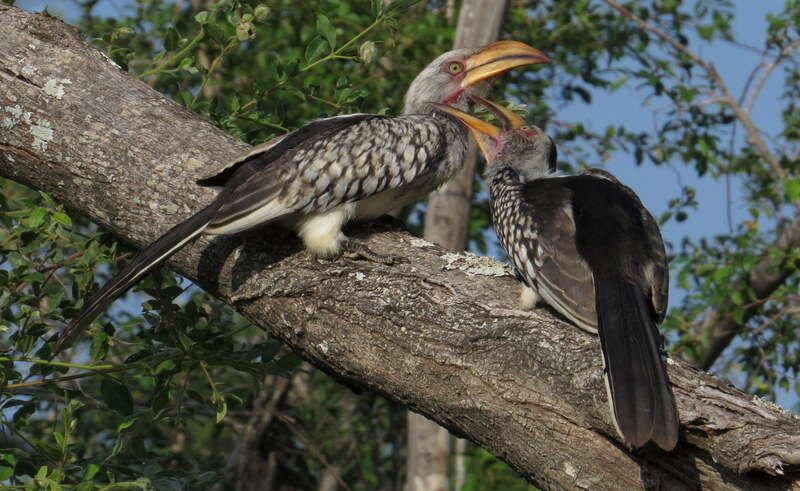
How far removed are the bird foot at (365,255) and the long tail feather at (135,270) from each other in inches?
16.2

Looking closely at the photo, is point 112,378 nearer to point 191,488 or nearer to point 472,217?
point 191,488

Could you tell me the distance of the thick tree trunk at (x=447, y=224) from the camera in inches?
196

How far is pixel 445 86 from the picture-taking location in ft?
13.7

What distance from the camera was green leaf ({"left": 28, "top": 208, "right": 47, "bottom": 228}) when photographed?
2.73m

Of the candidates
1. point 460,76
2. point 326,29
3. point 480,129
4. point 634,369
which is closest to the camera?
point 634,369

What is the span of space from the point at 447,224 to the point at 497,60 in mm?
1152

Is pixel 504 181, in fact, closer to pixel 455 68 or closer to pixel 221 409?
pixel 455 68

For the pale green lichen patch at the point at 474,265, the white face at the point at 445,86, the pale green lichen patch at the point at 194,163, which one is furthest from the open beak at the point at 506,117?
the pale green lichen patch at the point at 194,163

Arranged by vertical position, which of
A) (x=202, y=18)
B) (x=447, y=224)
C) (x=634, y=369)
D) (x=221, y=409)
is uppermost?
(x=202, y=18)

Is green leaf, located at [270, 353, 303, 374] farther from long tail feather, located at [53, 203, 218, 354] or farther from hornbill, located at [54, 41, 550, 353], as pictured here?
long tail feather, located at [53, 203, 218, 354]

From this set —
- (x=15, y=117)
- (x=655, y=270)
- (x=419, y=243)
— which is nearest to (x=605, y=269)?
(x=655, y=270)

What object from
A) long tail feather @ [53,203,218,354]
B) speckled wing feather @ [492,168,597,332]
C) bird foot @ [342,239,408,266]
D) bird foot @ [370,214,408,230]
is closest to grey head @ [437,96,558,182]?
speckled wing feather @ [492,168,597,332]

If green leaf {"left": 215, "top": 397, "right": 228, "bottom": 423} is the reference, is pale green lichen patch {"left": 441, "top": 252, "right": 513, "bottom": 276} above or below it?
above

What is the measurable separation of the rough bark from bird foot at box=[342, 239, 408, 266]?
0.05 meters
